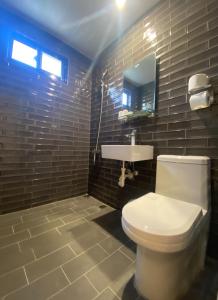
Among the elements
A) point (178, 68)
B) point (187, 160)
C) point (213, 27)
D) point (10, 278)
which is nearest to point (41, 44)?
point (178, 68)

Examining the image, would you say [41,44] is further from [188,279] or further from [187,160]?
[188,279]

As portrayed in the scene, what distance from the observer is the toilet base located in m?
0.91

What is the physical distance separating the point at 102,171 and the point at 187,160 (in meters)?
1.45

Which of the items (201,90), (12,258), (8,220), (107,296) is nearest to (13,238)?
(12,258)

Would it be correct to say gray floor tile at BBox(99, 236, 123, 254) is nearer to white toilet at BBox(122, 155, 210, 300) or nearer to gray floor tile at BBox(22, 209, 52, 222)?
white toilet at BBox(122, 155, 210, 300)

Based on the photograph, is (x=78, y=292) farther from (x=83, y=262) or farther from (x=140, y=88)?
(x=140, y=88)

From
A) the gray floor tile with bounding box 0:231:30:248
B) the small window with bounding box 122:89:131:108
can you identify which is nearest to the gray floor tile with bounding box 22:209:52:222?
the gray floor tile with bounding box 0:231:30:248

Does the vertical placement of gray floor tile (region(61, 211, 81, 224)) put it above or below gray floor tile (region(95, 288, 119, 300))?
A: above

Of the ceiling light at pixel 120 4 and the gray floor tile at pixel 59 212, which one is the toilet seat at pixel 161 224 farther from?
the ceiling light at pixel 120 4

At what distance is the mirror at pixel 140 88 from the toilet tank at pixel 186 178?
68 cm

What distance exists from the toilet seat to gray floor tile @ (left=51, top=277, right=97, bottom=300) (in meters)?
0.47

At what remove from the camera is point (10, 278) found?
103 cm

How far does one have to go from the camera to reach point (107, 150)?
Answer: 69.0 inches

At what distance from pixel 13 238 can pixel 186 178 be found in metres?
1.64
